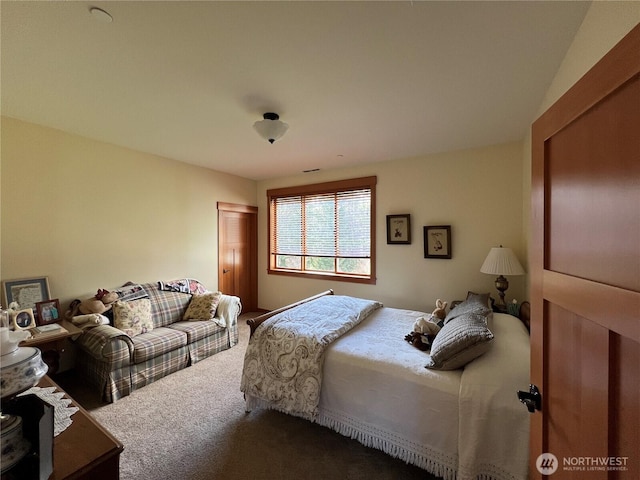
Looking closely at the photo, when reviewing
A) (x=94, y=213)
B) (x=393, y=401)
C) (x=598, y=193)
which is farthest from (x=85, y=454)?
(x=94, y=213)

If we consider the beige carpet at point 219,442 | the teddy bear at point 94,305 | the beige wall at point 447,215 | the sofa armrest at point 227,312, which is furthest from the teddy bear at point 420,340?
the teddy bear at point 94,305

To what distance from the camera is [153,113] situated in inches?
93.4

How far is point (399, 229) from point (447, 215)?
2.12 feet

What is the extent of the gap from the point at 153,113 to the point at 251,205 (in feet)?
8.98

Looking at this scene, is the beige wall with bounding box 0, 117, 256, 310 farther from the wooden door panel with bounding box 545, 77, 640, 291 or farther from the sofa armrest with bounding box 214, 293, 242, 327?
the wooden door panel with bounding box 545, 77, 640, 291

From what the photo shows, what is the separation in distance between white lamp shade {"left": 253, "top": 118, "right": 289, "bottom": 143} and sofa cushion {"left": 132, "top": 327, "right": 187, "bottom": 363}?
232 centimetres

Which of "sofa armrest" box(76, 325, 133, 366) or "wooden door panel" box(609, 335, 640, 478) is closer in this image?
"wooden door panel" box(609, 335, 640, 478)

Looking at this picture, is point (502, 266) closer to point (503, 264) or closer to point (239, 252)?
point (503, 264)

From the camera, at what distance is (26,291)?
2.53 metres

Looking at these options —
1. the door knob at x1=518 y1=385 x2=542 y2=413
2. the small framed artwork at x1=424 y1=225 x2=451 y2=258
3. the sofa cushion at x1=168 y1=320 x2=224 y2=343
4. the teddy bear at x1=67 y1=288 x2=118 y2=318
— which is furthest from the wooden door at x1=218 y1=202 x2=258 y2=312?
the door knob at x1=518 y1=385 x2=542 y2=413

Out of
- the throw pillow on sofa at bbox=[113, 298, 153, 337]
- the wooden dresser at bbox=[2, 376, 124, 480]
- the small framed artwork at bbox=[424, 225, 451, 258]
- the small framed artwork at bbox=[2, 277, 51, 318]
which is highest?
the small framed artwork at bbox=[424, 225, 451, 258]

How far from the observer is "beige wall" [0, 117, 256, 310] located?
8.32ft

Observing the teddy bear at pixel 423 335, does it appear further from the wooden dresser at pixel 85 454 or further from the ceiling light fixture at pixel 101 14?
the ceiling light fixture at pixel 101 14

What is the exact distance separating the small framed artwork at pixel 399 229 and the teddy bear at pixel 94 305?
3521 mm
